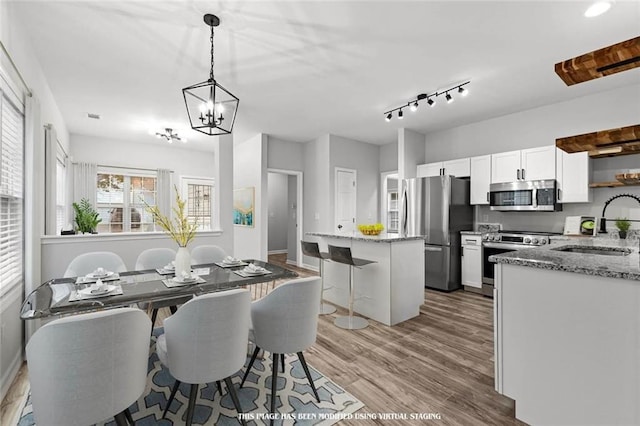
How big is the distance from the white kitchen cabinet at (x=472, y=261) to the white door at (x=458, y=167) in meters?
1.05

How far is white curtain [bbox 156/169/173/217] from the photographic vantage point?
6.72 m

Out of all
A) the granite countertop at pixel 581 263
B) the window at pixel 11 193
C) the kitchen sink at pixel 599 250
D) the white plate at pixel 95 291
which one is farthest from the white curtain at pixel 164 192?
the kitchen sink at pixel 599 250

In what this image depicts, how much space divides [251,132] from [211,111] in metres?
3.61

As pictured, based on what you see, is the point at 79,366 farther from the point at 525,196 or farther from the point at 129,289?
the point at 525,196

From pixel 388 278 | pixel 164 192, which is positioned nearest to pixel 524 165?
pixel 388 278

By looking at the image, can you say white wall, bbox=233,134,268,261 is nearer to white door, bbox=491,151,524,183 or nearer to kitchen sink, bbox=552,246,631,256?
white door, bbox=491,151,524,183

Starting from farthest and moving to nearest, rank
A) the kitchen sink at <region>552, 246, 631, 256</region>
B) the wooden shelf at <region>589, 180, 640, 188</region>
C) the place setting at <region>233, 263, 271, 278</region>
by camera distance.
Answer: the wooden shelf at <region>589, 180, 640, 188</region>
the place setting at <region>233, 263, 271, 278</region>
the kitchen sink at <region>552, 246, 631, 256</region>

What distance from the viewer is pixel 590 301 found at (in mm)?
1484

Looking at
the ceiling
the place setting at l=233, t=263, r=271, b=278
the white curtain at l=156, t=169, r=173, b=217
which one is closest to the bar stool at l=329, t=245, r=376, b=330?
the place setting at l=233, t=263, r=271, b=278

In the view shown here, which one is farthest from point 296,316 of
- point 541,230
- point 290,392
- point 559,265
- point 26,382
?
point 541,230

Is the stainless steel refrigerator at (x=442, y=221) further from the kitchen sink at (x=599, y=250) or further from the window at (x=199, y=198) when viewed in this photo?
the window at (x=199, y=198)

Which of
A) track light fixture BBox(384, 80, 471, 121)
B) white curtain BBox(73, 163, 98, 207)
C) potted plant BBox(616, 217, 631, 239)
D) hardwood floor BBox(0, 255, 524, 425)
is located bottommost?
hardwood floor BBox(0, 255, 524, 425)

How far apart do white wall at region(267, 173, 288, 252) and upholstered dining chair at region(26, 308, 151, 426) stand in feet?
25.0

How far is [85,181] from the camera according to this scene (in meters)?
5.91
